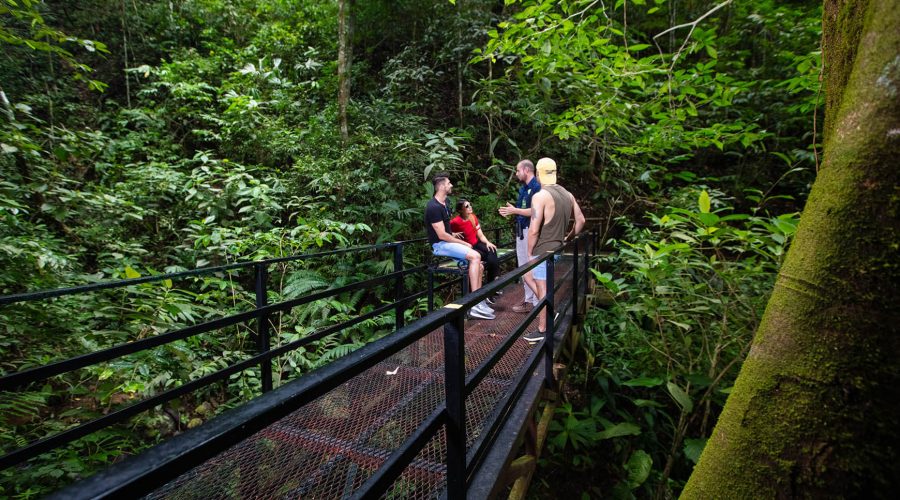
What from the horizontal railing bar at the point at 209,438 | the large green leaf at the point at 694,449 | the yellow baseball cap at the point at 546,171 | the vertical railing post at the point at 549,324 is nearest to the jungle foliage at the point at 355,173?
the large green leaf at the point at 694,449

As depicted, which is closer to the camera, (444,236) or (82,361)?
(82,361)

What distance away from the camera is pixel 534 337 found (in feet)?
12.9

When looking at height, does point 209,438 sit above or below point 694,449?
above

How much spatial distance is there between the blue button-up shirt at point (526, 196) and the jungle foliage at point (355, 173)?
134 centimetres

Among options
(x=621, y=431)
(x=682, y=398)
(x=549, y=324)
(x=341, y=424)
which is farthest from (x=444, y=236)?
(x=621, y=431)

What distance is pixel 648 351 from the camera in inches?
168

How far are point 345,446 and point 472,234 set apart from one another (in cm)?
338

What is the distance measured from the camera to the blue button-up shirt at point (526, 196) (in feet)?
15.4

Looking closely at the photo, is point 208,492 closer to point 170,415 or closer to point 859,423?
point 859,423

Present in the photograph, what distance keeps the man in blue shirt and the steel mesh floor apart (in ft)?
6.21

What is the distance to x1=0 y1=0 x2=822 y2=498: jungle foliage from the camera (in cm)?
361

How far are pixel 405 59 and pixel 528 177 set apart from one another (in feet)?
24.8

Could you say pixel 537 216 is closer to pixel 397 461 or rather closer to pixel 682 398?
pixel 682 398

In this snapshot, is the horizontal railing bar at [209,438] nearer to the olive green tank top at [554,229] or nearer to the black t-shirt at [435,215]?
the olive green tank top at [554,229]
